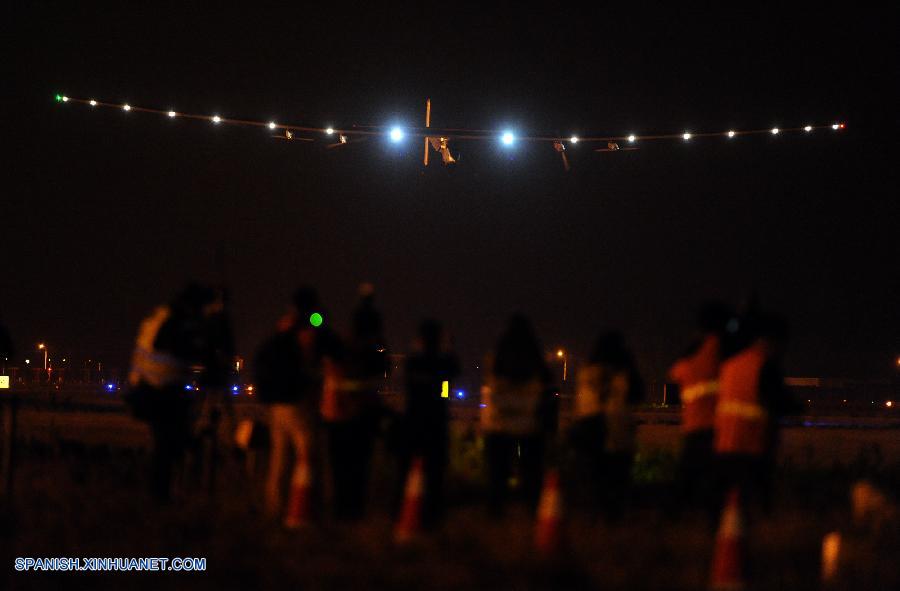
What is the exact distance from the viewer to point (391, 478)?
13.1m

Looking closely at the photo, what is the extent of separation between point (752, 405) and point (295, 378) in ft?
11.9

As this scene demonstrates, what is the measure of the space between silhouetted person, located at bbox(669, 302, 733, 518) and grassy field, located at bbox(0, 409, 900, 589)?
0.57m

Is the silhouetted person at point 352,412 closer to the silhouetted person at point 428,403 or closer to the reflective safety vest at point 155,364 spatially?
the silhouetted person at point 428,403

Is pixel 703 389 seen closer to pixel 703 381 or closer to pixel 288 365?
pixel 703 381

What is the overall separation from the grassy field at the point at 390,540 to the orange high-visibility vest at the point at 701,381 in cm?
87

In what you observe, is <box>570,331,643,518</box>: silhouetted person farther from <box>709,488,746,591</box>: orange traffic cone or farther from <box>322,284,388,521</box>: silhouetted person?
<box>709,488,746,591</box>: orange traffic cone

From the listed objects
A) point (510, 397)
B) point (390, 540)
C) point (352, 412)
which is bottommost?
point (390, 540)

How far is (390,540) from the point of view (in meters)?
9.49

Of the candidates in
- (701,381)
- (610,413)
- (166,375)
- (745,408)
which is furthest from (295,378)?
(745,408)

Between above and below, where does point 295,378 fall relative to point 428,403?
above

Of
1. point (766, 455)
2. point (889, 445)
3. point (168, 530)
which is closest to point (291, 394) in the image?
point (168, 530)

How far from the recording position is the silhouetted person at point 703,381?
10.6 metres

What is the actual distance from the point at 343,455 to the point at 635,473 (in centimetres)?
511

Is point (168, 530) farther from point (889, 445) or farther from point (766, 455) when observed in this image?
point (889, 445)
